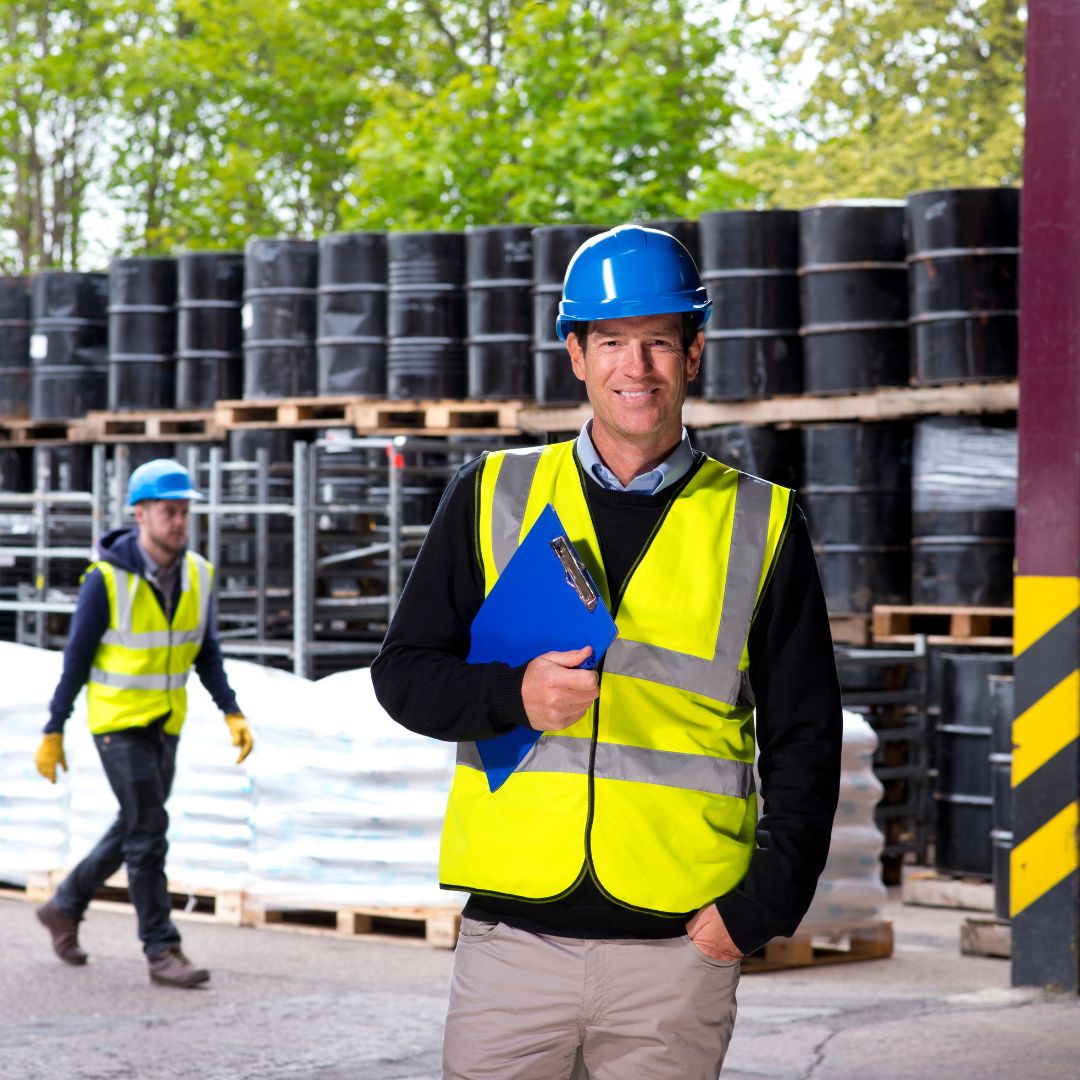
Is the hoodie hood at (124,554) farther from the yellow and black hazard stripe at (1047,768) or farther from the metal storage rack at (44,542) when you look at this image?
the metal storage rack at (44,542)

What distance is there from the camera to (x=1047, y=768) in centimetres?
680

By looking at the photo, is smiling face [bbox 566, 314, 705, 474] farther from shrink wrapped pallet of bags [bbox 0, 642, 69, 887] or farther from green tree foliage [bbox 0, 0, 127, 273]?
green tree foliage [bbox 0, 0, 127, 273]

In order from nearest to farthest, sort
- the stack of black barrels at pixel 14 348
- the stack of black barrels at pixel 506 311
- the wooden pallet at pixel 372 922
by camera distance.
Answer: the wooden pallet at pixel 372 922 < the stack of black barrels at pixel 506 311 < the stack of black barrels at pixel 14 348

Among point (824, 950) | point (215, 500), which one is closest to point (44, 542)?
point (215, 500)

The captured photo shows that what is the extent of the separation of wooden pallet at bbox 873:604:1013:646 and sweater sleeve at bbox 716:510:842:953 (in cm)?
750

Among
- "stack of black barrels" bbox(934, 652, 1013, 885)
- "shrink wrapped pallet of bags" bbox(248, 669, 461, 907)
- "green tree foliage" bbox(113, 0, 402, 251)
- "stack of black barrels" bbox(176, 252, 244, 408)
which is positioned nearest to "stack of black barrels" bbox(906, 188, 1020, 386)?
"stack of black barrels" bbox(934, 652, 1013, 885)

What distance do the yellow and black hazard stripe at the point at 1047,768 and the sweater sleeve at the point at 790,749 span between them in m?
4.12

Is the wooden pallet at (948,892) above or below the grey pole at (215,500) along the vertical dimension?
below

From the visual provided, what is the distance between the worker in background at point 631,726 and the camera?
2764 mm

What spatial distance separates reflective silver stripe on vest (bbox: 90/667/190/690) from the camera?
7258mm

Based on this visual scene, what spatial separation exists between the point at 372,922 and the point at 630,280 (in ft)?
19.5

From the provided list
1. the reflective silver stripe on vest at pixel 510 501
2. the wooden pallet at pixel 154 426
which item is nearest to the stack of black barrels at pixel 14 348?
the wooden pallet at pixel 154 426

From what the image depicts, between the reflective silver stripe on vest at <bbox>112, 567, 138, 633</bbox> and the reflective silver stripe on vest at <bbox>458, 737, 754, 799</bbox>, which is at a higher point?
the reflective silver stripe on vest at <bbox>458, 737, 754, 799</bbox>

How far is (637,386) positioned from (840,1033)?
157 inches
